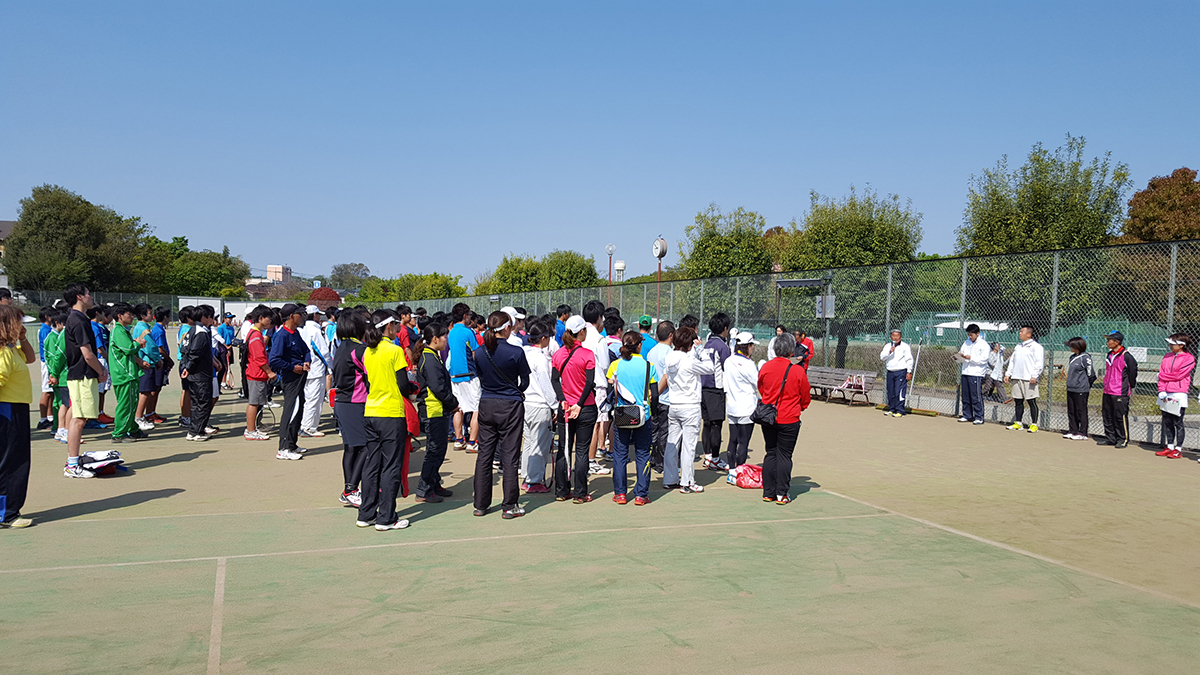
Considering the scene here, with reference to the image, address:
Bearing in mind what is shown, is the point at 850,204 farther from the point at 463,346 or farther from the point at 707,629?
the point at 707,629

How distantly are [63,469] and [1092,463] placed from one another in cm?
1263

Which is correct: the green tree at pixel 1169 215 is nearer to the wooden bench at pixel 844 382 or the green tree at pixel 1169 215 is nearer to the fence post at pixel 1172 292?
the wooden bench at pixel 844 382

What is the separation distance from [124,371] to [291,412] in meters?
2.49

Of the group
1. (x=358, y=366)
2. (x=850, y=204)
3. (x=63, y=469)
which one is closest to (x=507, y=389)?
(x=358, y=366)

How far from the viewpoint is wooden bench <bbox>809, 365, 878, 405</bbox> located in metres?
16.5

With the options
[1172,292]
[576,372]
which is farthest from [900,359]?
[576,372]

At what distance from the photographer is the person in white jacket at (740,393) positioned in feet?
27.4

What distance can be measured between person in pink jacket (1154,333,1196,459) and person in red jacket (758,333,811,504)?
663 cm

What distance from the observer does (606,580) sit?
5152mm

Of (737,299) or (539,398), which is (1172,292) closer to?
(539,398)

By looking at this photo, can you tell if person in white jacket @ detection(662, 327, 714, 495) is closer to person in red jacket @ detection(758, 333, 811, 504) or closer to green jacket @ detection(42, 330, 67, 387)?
person in red jacket @ detection(758, 333, 811, 504)

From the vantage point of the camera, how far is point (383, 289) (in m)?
81.4

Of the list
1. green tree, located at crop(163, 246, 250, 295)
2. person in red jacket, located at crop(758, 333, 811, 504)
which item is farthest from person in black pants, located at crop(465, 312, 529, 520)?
green tree, located at crop(163, 246, 250, 295)

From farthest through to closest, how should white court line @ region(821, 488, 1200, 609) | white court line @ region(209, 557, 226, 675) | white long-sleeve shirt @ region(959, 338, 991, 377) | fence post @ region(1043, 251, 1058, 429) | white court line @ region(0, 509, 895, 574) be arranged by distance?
white long-sleeve shirt @ region(959, 338, 991, 377)
fence post @ region(1043, 251, 1058, 429)
white court line @ region(0, 509, 895, 574)
white court line @ region(821, 488, 1200, 609)
white court line @ region(209, 557, 226, 675)
